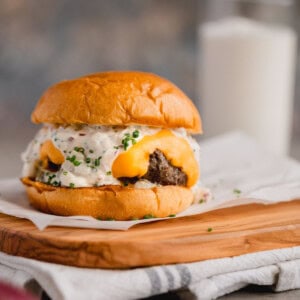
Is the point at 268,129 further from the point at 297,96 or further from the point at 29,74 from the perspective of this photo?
the point at 29,74

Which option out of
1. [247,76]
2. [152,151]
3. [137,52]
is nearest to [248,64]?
[247,76]

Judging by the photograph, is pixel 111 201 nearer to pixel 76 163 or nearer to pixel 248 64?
pixel 76 163

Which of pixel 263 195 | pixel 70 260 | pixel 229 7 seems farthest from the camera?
pixel 229 7

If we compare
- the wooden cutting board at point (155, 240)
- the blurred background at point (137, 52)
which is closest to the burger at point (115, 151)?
the wooden cutting board at point (155, 240)

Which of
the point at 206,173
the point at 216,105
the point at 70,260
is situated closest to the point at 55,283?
the point at 70,260

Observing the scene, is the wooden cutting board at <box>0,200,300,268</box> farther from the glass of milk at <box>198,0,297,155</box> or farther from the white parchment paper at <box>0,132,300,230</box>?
the glass of milk at <box>198,0,297,155</box>

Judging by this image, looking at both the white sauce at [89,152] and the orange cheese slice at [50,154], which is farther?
the orange cheese slice at [50,154]

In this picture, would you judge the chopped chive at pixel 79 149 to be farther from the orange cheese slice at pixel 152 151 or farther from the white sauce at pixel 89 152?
the orange cheese slice at pixel 152 151
